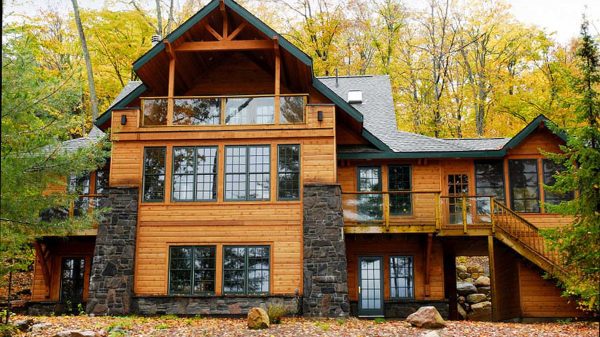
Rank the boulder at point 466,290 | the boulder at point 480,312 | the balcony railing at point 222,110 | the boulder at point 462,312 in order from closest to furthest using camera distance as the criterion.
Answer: the balcony railing at point 222,110 → the boulder at point 462,312 → the boulder at point 480,312 → the boulder at point 466,290

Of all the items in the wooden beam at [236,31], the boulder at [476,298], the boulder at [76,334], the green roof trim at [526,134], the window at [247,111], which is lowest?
the boulder at [476,298]

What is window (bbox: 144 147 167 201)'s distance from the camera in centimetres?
1784

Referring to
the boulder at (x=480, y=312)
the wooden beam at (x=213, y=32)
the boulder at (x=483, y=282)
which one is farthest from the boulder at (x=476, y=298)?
the wooden beam at (x=213, y=32)

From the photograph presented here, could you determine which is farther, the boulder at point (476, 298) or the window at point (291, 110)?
the boulder at point (476, 298)

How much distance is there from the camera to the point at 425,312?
14195mm

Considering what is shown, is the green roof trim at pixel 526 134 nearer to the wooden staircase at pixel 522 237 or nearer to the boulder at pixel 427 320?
the wooden staircase at pixel 522 237

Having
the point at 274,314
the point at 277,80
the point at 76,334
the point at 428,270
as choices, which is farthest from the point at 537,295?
the point at 76,334

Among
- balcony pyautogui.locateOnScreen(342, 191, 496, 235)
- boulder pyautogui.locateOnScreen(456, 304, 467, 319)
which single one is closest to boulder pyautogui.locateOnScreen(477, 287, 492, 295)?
boulder pyautogui.locateOnScreen(456, 304, 467, 319)

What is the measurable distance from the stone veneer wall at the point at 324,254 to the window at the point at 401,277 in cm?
314

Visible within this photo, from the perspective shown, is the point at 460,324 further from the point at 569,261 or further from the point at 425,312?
the point at 569,261

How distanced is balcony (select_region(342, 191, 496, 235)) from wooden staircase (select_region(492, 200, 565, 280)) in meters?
0.29

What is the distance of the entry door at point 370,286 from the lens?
62.3 feet

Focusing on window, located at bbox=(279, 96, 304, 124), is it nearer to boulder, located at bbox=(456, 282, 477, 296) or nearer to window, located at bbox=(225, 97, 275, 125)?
window, located at bbox=(225, 97, 275, 125)

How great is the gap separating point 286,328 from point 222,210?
15.3ft
